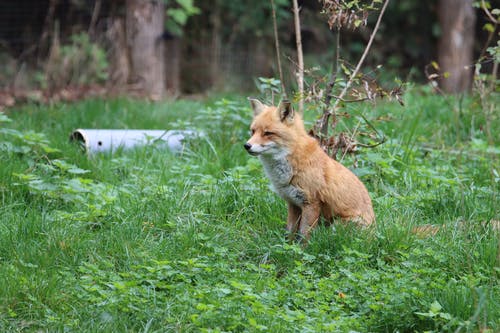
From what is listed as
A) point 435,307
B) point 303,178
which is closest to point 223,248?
point 303,178

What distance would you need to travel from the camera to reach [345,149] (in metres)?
6.16

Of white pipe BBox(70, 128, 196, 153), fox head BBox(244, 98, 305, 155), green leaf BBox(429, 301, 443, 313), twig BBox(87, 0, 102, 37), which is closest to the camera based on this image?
green leaf BBox(429, 301, 443, 313)

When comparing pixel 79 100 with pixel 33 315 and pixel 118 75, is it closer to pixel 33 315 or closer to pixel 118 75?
pixel 118 75

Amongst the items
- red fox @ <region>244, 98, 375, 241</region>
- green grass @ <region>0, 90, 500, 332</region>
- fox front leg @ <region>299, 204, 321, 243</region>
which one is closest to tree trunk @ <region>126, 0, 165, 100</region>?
green grass @ <region>0, 90, 500, 332</region>

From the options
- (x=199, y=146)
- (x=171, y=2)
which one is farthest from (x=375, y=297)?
(x=171, y=2)

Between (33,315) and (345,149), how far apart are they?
326cm

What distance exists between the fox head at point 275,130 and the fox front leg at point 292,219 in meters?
0.48

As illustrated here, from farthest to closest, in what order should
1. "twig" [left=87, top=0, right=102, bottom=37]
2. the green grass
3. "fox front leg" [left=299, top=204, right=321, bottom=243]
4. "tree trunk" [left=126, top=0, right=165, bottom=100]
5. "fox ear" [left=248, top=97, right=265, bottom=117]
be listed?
"tree trunk" [left=126, top=0, right=165, bottom=100], "twig" [left=87, top=0, right=102, bottom=37], "fox ear" [left=248, top=97, right=265, bottom=117], "fox front leg" [left=299, top=204, right=321, bottom=243], the green grass

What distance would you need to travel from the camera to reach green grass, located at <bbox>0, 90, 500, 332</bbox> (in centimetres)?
393

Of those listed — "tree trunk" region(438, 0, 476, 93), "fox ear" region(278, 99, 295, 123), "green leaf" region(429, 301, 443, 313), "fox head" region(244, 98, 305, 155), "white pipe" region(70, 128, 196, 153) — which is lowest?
"green leaf" region(429, 301, 443, 313)

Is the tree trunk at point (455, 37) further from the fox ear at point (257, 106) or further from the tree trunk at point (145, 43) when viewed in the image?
the fox ear at point (257, 106)

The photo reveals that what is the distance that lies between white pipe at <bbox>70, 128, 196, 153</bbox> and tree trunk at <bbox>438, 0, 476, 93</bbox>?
9.45 m

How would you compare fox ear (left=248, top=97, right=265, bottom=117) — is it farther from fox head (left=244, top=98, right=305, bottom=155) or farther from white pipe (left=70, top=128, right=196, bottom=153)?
white pipe (left=70, top=128, right=196, bottom=153)

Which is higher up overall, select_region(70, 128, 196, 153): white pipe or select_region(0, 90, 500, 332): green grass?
select_region(70, 128, 196, 153): white pipe
